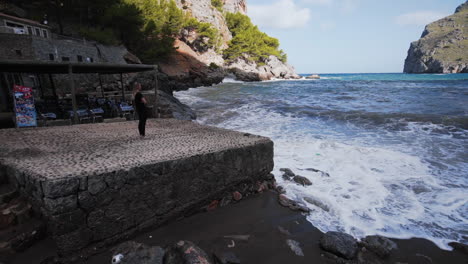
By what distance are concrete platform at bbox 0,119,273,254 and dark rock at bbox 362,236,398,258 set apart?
9.32 ft

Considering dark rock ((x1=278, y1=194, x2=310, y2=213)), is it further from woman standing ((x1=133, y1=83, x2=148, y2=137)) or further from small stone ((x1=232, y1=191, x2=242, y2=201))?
woman standing ((x1=133, y1=83, x2=148, y2=137))

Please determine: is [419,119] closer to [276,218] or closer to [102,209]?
[276,218]

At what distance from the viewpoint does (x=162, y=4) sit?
49.8m

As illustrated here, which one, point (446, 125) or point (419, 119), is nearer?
point (446, 125)

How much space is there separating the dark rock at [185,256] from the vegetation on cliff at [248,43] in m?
74.1

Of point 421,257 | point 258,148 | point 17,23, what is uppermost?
point 17,23

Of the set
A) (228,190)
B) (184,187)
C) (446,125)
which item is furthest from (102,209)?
(446,125)

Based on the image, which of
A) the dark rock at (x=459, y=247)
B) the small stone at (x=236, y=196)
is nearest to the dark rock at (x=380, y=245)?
the dark rock at (x=459, y=247)

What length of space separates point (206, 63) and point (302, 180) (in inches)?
2420

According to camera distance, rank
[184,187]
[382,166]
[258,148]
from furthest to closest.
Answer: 1. [382,166]
2. [258,148]
3. [184,187]

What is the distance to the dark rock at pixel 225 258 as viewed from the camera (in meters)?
3.57

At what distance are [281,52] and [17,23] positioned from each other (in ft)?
282

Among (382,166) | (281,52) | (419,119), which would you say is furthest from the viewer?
(281,52)

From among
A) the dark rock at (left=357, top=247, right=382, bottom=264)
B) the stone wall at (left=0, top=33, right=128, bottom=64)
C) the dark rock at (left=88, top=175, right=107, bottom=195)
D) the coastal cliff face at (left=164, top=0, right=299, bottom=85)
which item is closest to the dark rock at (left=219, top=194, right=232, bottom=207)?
the dark rock at (left=88, top=175, right=107, bottom=195)
